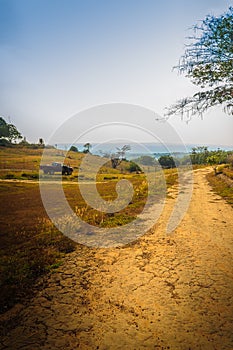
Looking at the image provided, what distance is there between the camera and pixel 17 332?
3.21m

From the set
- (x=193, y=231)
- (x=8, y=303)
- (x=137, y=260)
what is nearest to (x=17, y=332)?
(x=8, y=303)

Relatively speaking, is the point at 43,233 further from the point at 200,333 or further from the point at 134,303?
the point at 200,333

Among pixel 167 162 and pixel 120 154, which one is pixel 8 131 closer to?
pixel 120 154

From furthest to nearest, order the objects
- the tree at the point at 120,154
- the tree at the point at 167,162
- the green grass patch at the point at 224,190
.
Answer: the tree at the point at 167,162
the tree at the point at 120,154
the green grass patch at the point at 224,190

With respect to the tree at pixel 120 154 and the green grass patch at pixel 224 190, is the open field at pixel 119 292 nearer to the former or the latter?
the green grass patch at pixel 224 190

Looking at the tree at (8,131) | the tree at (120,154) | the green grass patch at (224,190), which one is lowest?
the green grass patch at (224,190)

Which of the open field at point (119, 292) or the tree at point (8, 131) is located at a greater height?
the tree at point (8, 131)

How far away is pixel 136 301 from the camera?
154 inches

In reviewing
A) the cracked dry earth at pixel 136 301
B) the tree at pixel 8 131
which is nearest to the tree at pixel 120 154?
the tree at pixel 8 131

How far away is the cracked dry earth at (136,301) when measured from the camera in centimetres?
307

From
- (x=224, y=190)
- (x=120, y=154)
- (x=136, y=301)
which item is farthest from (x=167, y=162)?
(x=136, y=301)

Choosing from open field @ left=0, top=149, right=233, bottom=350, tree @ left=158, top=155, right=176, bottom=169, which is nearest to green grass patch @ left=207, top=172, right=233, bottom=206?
open field @ left=0, top=149, right=233, bottom=350

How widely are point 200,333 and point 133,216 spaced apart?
6675 millimetres

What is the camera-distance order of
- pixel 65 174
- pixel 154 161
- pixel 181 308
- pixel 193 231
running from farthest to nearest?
pixel 154 161
pixel 65 174
pixel 193 231
pixel 181 308
